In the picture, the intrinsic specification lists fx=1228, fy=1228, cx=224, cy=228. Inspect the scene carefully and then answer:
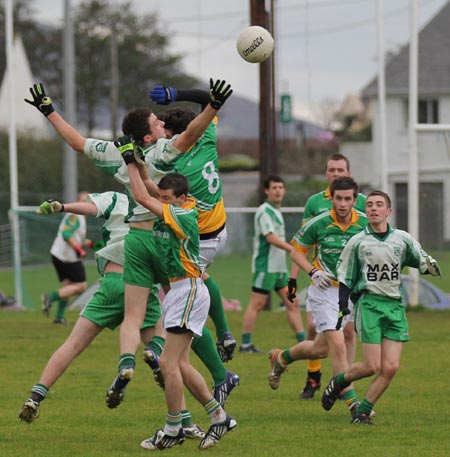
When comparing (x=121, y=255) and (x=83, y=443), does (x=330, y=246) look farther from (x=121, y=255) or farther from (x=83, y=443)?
(x=83, y=443)

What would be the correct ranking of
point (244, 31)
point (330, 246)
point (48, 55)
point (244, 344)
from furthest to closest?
point (48, 55)
point (244, 344)
point (330, 246)
point (244, 31)

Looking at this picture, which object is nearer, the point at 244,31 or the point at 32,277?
the point at 244,31

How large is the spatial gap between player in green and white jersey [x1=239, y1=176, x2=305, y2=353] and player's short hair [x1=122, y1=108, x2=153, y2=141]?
607 centimetres

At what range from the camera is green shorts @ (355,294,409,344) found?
925cm

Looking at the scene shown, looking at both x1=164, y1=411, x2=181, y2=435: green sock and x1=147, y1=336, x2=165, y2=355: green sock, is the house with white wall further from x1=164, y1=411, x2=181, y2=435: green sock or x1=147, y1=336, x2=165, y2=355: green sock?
x1=164, y1=411, x2=181, y2=435: green sock

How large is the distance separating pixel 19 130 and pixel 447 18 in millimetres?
24846

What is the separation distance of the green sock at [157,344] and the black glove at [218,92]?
1.91m

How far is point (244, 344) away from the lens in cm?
1496

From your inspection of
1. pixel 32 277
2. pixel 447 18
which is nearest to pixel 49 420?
pixel 32 277

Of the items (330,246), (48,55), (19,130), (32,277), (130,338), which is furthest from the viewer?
(48,55)

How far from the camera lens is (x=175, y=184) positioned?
8.20 m

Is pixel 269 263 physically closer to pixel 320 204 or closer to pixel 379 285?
pixel 320 204

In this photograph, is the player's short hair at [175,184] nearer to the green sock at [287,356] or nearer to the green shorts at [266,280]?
the green sock at [287,356]

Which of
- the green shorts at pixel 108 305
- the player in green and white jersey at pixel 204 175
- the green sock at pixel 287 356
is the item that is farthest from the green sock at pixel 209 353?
the green sock at pixel 287 356
